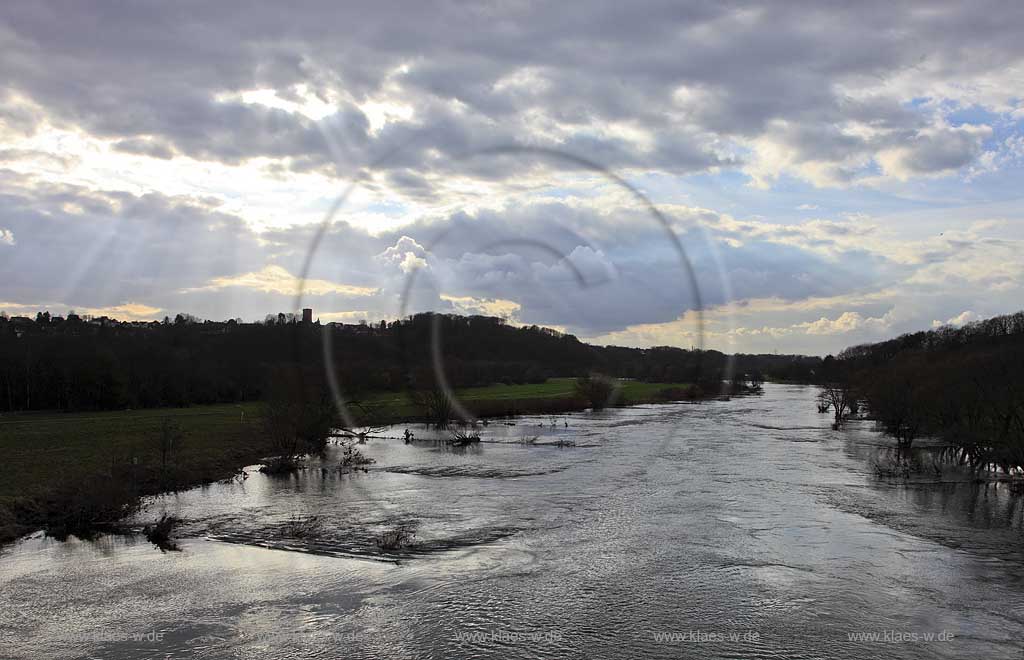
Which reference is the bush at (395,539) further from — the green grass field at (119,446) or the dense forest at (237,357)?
the dense forest at (237,357)

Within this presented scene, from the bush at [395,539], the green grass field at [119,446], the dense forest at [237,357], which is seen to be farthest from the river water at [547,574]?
the dense forest at [237,357]

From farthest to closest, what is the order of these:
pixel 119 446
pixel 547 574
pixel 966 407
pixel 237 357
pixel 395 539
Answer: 1. pixel 237 357
2. pixel 119 446
3. pixel 966 407
4. pixel 395 539
5. pixel 547 574

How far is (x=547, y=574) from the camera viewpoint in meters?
18.0

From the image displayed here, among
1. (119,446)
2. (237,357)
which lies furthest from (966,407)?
(237,357)

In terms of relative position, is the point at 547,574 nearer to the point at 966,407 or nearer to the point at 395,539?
the point at 395,539

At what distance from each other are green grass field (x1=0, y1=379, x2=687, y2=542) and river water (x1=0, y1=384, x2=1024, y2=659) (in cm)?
296

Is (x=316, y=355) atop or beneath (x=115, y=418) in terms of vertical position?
atop

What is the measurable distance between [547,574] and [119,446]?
31822mm

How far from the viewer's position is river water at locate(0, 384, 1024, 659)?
45.5 ft

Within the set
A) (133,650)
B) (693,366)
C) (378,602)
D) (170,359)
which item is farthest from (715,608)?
(693,366)

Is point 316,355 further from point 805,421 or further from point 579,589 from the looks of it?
point 579,589

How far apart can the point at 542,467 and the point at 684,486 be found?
30.4ft

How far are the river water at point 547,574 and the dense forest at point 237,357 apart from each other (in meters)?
26.0

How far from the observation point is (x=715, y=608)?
51.2 feet
